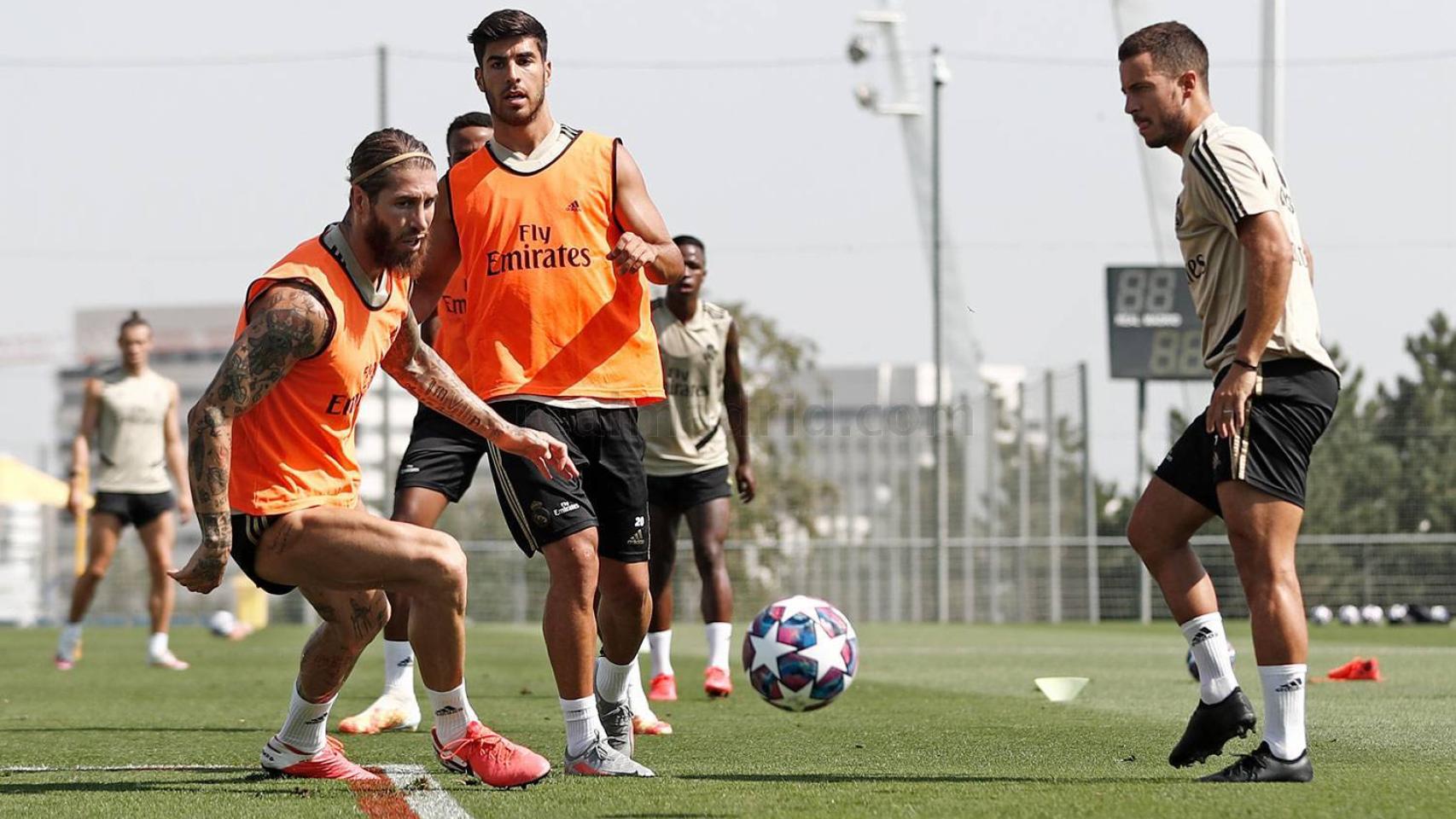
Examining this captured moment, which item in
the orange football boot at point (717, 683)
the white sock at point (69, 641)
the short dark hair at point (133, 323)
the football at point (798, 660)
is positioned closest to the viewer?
the football at point (798, 660)

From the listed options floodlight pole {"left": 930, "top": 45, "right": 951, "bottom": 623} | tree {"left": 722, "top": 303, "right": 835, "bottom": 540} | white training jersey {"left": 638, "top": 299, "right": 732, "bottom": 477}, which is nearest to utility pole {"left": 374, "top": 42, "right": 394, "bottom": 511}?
floodlight pole {"left": 930, "top": 45, "right": 951, "bottom": 623}

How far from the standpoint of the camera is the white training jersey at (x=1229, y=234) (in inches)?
220

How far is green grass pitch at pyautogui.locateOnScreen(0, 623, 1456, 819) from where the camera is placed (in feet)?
A: 17.0

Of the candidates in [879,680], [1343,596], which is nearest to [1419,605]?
[1343,596]

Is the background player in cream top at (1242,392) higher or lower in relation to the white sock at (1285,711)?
higher

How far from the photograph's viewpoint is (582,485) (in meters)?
6.33

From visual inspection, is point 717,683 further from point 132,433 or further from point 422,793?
point 132,433

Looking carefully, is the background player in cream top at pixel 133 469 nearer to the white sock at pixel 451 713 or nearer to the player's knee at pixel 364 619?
the player's knee at pixel 364 619

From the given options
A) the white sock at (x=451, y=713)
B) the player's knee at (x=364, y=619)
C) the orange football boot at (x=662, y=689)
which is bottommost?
the orange football boot at (x=662, y=689)

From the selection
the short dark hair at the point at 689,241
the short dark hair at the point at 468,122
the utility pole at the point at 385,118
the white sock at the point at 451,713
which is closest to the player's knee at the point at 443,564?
the white sock at the point at 451,713

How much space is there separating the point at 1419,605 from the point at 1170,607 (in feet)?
72.7

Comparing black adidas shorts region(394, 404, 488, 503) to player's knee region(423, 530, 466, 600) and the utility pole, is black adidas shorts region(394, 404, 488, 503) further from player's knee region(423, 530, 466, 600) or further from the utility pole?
the utility pole

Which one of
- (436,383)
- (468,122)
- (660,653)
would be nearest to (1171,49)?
(436,383)

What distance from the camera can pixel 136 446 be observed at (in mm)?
13789
